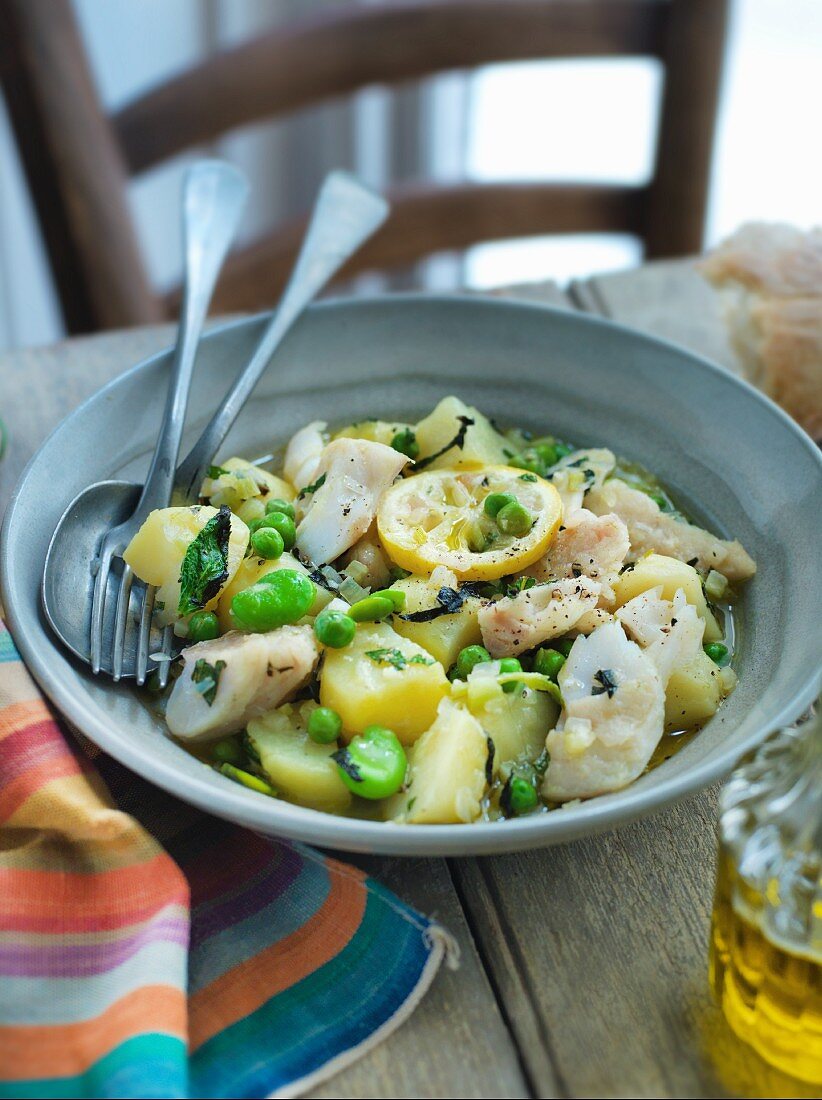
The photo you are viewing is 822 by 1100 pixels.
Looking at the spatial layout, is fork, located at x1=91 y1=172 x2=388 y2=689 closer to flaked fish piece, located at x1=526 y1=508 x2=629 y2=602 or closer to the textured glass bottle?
flaked fish piece, located at x1=526 y1=508 x2=629 y2=602

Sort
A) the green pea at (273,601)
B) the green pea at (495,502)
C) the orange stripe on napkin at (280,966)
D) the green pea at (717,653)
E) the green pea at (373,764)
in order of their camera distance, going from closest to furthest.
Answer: the orange stripe on napkin at (280,966), the green pea at (373,764), the green pea at (273,601), the green pea at (717,653), the green pea at (495,502)

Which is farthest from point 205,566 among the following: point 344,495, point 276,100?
point 276,100

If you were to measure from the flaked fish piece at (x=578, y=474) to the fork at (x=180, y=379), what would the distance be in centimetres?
85

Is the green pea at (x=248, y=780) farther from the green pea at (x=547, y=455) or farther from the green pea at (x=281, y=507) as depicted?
the green pea at (x=547, y=455)

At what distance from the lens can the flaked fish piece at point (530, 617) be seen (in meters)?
2.11

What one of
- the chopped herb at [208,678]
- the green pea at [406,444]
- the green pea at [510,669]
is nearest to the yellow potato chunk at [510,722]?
the green pea at [510,669]

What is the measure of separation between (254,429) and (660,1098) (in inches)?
69.3

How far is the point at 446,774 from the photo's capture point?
183cm

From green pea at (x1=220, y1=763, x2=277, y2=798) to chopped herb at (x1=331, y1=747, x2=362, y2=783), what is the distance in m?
0.12

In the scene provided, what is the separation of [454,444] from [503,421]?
1.09 feet

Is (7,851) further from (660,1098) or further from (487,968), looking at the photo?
(660,1098)

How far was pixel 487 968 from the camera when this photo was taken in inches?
70.6

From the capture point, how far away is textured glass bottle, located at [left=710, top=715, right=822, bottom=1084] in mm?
1504

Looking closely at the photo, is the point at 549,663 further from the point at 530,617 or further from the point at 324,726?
the point at 324,726
